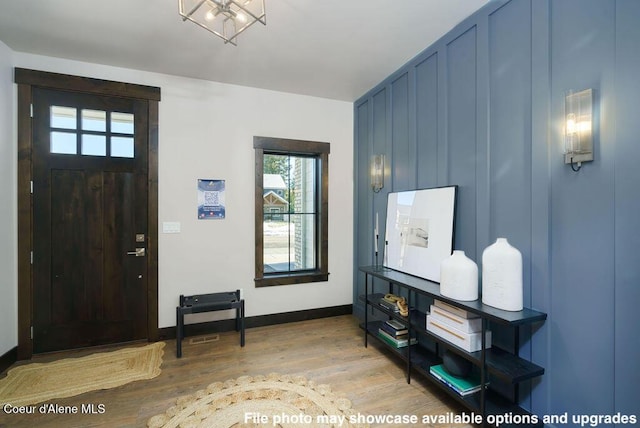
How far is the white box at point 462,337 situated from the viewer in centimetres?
202

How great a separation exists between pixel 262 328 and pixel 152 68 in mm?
3266

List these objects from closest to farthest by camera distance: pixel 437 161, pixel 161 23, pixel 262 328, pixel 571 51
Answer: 1. pixel 571 51
2. pixel 161 23
3. pixel 437 161
4. pixel 262 328

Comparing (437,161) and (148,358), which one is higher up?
(437,161)

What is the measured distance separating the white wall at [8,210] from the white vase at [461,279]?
12.7 feet

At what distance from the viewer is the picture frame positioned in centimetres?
255

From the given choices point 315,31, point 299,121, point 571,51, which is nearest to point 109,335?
point 299,121

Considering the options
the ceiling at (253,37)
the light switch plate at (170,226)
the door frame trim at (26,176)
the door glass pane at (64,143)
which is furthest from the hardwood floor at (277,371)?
the ceiling at (253,37)

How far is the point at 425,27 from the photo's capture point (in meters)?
2.51

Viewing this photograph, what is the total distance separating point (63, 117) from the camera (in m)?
3.05

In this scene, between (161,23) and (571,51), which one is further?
(161,23)

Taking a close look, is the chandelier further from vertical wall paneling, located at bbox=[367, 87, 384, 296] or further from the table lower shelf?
the table lower shelf

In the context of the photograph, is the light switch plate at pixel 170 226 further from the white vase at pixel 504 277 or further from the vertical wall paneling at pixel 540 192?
the vertical wall paneling at pixel 540 192

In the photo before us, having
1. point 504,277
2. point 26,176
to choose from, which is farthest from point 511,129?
point 26,176

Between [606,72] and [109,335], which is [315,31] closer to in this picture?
[606,72]
